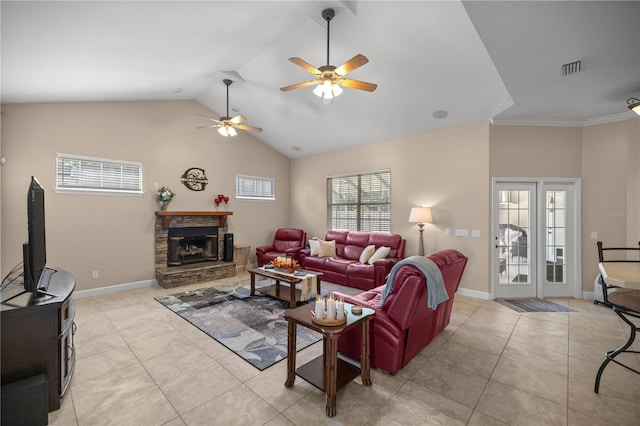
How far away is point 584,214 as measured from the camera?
457 centimetres

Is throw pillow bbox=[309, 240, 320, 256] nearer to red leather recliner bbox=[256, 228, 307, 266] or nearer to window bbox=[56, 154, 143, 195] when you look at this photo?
red leather recliner bbox=[256, 228, 307, 266]

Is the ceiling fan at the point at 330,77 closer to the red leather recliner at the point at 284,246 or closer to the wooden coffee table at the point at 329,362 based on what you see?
the wooden coffee table at the point at 329,362

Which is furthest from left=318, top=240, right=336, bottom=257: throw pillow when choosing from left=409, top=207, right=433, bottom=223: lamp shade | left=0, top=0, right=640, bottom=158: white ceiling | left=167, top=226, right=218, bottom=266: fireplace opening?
left=0, top=0, right=640, bottom=158: white ceiling

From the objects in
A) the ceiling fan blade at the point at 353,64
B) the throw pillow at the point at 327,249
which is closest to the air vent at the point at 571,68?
the ceiling fan blade at the point at 353,64

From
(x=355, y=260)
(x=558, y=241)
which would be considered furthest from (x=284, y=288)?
(x=558, y=241)

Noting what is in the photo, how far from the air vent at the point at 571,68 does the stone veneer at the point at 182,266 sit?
5985mm

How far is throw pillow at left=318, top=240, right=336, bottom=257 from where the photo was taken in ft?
20.3

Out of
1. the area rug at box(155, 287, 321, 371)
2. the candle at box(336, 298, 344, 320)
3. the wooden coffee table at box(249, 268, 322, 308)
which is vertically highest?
the candle at box(336, 298, 344, 320)

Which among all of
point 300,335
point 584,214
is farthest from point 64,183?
point 584,214

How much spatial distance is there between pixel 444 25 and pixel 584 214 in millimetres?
3892

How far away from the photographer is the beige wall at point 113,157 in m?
4.15

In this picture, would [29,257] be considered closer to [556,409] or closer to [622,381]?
[556,409]

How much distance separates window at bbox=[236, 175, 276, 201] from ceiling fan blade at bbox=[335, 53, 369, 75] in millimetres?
4567

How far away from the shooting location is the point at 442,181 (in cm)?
518
